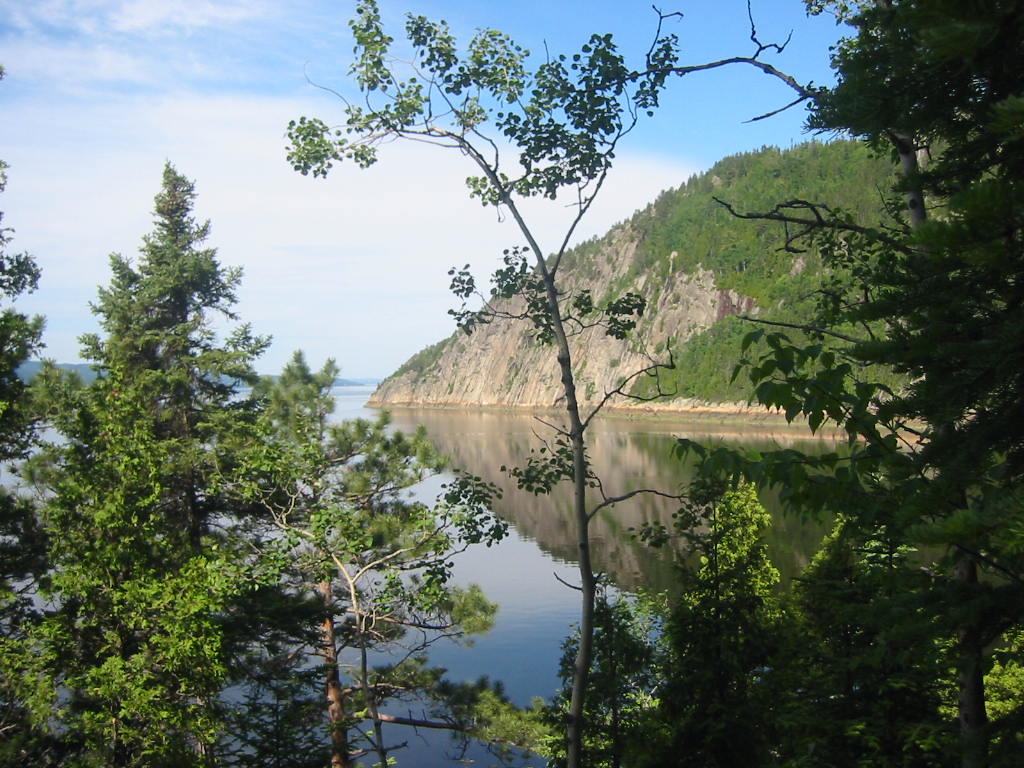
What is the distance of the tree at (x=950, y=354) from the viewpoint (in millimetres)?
2023

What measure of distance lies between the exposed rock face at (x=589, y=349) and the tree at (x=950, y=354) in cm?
11237

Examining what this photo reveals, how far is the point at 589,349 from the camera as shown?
158 m

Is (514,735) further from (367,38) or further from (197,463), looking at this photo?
(367,38)

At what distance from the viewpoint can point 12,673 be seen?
826 centimetres

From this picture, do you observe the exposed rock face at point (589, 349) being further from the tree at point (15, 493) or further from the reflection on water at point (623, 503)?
the tree at point (15, 493)

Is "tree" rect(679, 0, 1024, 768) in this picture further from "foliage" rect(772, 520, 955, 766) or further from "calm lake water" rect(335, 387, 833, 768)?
"foliage" rect(772, 520, 955, 766)

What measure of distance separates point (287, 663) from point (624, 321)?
376 inches

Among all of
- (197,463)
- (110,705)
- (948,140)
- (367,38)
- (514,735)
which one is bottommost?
(514,735)

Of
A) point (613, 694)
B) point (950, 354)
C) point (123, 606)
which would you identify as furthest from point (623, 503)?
point (950, 354)

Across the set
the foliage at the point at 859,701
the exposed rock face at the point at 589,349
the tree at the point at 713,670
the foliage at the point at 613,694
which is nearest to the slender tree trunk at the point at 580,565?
the foliage at the point at 859,701

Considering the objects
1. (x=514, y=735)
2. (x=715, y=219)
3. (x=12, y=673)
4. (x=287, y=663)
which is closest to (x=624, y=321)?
(x=12, y=673)

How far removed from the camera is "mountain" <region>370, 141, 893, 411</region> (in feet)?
417

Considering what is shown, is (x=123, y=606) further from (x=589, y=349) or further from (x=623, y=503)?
(x=589, y=349)

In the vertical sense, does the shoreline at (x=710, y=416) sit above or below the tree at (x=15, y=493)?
below
